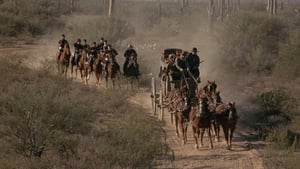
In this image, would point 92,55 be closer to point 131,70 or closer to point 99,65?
point 99,65

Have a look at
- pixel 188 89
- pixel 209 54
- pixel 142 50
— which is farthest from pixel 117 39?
pixel 188 89

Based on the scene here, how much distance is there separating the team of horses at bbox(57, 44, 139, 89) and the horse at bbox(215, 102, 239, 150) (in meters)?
9.26

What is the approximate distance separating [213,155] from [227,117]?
1.27 m

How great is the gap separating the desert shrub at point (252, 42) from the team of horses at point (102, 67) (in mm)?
9713

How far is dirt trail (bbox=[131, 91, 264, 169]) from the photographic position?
1523cm

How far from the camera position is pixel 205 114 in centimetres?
1641

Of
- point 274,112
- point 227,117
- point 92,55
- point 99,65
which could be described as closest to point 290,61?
point 274,112

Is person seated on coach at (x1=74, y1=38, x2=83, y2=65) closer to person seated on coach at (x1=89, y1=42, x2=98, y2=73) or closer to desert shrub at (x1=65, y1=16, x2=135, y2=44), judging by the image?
person seated on coach at (x1=89, y1=42, x2=98, y2=73)

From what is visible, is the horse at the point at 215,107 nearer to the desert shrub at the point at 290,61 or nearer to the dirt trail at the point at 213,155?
the dirt trail at the point at 213,155

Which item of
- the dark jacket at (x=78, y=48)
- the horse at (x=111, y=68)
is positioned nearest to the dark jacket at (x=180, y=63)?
the horse at (x=111, y=68)

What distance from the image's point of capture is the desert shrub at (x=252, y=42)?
33.8m

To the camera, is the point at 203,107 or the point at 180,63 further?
the point at 180,63

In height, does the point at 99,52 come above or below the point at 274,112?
above


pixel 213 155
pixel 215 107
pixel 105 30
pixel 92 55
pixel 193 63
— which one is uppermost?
pixel 105 30
